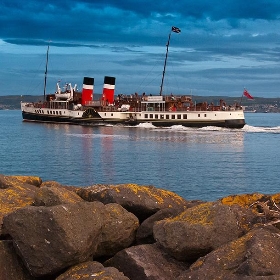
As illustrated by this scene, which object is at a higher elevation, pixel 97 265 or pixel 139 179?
pixel 97 265

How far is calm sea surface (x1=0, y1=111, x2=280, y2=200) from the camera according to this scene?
1314 inches

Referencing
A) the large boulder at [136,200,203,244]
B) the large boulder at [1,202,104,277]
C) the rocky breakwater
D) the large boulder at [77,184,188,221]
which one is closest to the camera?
the rocky breakwater

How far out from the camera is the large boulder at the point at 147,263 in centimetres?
695

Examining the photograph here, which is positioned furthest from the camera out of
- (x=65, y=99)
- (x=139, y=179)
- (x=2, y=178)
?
(x=65, y=99)

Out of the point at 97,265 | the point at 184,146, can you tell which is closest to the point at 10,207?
the point at 97,265

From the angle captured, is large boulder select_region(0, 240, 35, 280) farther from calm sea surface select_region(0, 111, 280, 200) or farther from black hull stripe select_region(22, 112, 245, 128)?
black hull stripe select_region(22, 112, 245, 128)

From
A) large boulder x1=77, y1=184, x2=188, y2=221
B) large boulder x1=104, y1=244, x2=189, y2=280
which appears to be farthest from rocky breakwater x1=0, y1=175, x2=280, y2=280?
large boulder x1=77, y1=184, x2=188, y2=221

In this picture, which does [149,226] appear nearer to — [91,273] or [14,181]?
[91,273]

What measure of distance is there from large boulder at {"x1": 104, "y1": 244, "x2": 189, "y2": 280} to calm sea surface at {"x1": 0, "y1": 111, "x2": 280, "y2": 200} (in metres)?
20.0

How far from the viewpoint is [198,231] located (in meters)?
6.90

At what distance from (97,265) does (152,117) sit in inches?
3315

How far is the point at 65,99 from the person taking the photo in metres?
102

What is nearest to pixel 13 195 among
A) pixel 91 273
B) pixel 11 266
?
pixel 11 266

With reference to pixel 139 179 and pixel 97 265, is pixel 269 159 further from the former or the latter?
pixel 97 265
